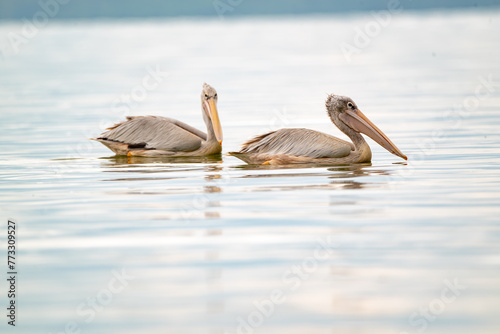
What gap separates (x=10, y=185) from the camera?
9.91m

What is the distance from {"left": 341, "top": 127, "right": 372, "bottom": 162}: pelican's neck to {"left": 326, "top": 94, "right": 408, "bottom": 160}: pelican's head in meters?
0.03

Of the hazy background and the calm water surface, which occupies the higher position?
the hazy background

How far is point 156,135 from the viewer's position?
11.9 metres

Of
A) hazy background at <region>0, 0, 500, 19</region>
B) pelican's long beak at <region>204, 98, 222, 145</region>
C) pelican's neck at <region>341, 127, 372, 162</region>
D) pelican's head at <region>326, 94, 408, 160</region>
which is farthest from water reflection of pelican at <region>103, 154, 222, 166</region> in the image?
hazy background at <region>0, 0, 500, 19</region>

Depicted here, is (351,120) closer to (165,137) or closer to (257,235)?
(165,137)

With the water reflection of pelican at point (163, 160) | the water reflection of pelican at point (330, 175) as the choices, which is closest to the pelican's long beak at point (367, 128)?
the water reflection of pelican at point (330, 175)

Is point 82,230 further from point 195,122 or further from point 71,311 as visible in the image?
point 195,122

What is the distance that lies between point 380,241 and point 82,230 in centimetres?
207

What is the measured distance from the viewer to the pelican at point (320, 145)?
34.7 ft

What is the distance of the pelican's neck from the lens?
10.7 metres

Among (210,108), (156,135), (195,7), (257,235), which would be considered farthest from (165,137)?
(195,7)

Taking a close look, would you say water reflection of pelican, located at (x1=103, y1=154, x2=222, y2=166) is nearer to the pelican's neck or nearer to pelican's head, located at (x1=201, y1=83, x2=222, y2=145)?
pelican's head, located at (x1=201, y1=83, x2=222, y2=145)

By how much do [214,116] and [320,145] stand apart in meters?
1.53

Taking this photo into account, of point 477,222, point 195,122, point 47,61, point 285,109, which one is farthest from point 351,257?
point 47,61
